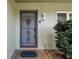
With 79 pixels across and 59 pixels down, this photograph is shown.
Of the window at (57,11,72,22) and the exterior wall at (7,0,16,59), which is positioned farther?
the window at (57,11,72,22)

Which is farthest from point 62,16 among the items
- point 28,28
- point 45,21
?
point 28,28

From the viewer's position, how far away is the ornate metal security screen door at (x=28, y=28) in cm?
899

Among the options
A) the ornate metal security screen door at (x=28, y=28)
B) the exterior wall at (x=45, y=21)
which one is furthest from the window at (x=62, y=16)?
the ornate metal security screen door at (x=28, y=28)

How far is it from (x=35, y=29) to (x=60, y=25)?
2858mm

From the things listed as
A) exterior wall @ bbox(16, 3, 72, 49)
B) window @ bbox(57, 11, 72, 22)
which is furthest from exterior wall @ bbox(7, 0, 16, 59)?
window @ bbox(57, 11, 72, 22)

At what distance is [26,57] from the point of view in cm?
667

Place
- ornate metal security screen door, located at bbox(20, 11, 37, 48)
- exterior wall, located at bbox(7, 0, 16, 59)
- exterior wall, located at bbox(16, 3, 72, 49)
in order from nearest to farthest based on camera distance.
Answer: exterior wall, located at bbox(7, 0, 16, 59), exterior wall, located at bbox(16, 3, 72, 49), ornate metal security screen door, located at bbox(20, 11, 37, 48)

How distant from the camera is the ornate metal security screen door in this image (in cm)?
899

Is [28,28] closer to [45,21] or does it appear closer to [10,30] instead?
[45,21]

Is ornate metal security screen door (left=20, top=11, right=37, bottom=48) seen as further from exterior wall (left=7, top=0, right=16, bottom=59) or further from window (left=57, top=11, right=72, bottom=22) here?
exterior wall (left=7, top=0, right=16, bottom=59)

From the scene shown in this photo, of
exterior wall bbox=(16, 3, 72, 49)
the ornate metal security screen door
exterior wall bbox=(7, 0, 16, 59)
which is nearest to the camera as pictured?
exterior wall bbox=(7, 0, 16, 59)

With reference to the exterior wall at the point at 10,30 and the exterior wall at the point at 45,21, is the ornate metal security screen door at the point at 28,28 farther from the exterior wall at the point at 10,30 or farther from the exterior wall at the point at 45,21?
the exterior wall at the point at 10,30
